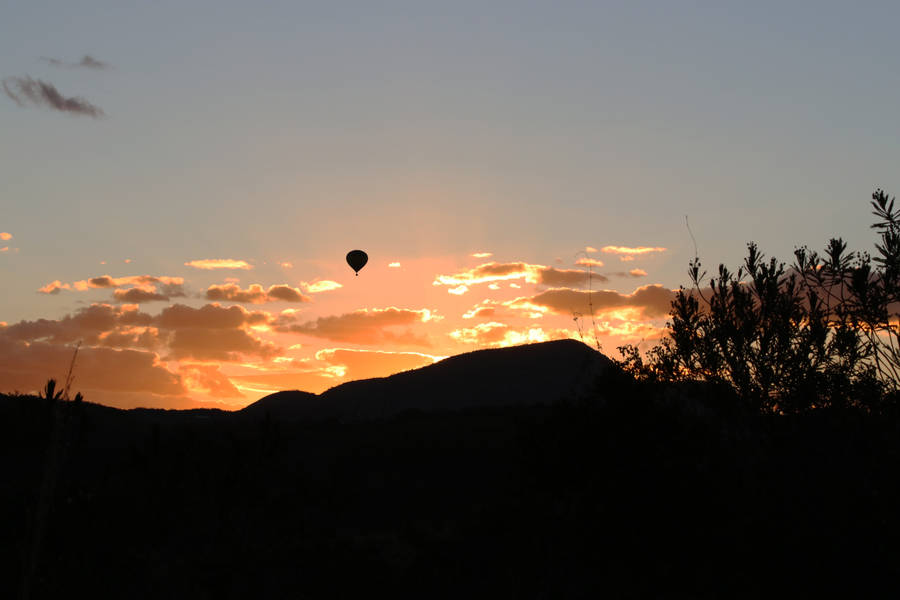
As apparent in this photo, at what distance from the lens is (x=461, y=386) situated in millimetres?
48719

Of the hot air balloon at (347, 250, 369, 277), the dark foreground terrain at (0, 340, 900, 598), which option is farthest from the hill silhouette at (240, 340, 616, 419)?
the dark foreground terrain at (0, 340, 900, 598)

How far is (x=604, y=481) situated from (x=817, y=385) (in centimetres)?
988

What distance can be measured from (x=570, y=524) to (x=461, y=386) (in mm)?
32447

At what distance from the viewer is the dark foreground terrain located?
15.2 meters

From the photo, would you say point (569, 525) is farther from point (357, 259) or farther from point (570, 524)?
point (357, 259)

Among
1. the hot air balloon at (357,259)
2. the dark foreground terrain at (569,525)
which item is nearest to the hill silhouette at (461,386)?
the hot air balloon at (357,259)

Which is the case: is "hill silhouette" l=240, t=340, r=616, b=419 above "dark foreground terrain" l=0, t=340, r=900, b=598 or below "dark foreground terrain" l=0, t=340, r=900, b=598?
above

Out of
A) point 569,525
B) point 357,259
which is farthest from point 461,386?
point 569,525

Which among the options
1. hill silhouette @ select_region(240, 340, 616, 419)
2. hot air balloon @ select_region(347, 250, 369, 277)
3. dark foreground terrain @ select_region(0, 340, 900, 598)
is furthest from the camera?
hot air balloon @ select_region(347, 250, 369, 277)

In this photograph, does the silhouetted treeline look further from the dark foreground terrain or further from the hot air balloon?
the hot air balloon

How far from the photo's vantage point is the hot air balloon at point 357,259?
49.9 metres

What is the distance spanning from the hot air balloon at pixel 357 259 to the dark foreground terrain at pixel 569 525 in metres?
28.1

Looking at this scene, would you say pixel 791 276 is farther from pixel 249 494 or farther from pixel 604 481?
pixel 249 494

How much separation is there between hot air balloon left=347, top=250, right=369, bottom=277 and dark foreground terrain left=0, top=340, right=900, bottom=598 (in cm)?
2810
